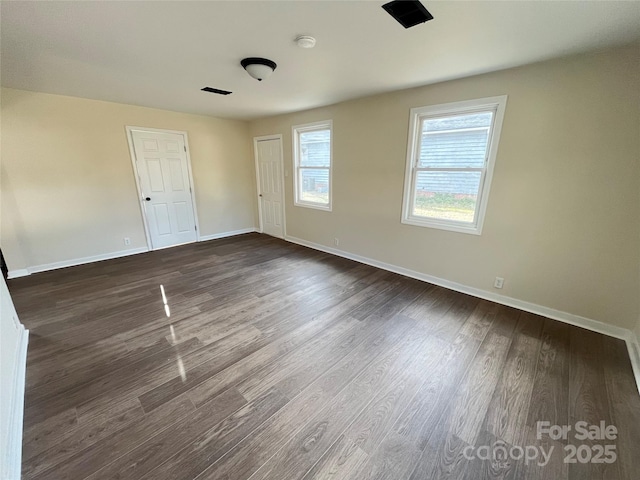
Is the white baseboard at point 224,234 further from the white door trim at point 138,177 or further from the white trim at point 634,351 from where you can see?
the white trim at point 634,351

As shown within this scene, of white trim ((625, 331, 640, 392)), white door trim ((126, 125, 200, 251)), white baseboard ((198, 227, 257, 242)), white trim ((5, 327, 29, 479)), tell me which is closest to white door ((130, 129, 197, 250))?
white door trim ((126, 125, 200, 251))

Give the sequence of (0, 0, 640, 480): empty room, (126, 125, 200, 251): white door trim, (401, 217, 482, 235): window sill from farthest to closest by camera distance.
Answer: (126, 125, 200, 251): white door trim → (401, 217, 482, 235): window sill → (0, 0, 640, 480): empty room

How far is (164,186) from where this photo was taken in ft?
15.1

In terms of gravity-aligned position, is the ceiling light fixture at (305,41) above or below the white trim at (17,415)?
above

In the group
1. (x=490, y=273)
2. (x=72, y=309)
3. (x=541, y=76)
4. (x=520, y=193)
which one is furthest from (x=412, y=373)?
(x=72, y=309)

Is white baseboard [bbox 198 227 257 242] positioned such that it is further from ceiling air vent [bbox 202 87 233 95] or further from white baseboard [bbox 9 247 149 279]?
ceiling air vent [bbox 202 87 233 95]

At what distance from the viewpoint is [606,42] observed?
1.94 m

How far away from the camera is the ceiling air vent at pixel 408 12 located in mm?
1514

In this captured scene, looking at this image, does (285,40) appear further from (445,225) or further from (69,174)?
(69,174)

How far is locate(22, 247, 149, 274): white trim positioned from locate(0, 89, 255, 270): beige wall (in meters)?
0.05

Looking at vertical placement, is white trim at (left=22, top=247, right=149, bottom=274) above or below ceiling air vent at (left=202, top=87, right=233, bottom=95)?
below

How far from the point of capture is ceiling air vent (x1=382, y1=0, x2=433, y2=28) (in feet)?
4.97

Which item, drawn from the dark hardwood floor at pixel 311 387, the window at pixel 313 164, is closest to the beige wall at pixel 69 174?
the dark hardwood floor at pixel 311 387

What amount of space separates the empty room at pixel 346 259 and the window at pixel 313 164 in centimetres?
9
